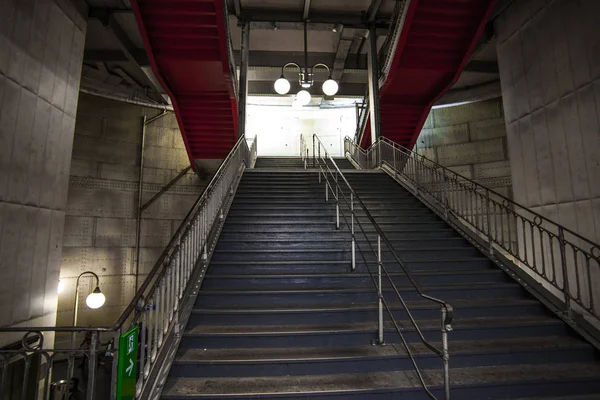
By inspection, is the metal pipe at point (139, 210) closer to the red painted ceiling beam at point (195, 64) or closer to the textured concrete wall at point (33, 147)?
the red painted ceiling beam at point (195, 64)

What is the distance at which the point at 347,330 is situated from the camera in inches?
141

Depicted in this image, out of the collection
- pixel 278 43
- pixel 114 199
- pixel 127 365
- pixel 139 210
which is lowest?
pixel 127 365

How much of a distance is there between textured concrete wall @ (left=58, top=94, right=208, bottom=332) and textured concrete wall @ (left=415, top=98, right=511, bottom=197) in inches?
365

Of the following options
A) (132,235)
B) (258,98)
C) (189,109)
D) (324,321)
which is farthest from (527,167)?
(258,98)

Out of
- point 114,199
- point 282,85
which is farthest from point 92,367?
point 114,199

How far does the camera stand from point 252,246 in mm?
5266

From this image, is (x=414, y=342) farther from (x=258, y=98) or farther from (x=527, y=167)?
(x=258, y=98)

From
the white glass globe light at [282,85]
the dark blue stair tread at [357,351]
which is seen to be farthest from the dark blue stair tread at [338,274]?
the white glass globe light at [282,85]

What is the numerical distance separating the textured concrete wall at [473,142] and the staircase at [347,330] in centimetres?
693

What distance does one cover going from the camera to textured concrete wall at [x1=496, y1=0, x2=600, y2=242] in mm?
5219

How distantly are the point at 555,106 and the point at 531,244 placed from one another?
8.10 feet

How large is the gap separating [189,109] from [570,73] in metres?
8.90

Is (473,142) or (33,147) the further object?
(473,142)

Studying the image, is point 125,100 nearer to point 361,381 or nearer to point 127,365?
point 127,365
